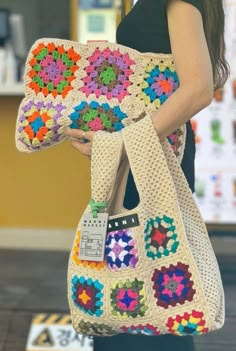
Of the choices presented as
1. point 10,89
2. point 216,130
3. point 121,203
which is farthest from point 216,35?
point 10,89

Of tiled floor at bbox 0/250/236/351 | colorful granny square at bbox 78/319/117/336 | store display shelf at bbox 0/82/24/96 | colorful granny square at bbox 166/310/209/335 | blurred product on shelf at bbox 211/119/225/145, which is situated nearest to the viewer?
colorful granny square at bbox 166/310/209/335

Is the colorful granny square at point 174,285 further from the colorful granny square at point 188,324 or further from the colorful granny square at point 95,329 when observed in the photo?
the colorful granny square at point 95,329

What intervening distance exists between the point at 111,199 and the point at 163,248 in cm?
18

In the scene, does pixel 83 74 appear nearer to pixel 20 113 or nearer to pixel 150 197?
pixel 20 113

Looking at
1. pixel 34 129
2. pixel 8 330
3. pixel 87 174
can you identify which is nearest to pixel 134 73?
pixel 34 129

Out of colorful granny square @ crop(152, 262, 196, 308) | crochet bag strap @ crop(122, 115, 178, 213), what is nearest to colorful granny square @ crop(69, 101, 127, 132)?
crochet bag strap @ crop(122, 115, 178, 213)

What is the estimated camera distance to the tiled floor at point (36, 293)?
3.61 meters

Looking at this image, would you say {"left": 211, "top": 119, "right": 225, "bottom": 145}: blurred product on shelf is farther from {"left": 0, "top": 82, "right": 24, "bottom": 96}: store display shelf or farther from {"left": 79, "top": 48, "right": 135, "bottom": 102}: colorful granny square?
{"left": 79, "top": 48, "right": 135, "bottom": 102}: colorful granny square

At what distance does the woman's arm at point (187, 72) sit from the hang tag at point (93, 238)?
27cm

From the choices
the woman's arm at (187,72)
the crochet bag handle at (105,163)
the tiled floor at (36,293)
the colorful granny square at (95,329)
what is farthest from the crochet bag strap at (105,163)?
the tiled floor at (36,293)

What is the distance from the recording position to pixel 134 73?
1.94m

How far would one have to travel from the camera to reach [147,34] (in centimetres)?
199

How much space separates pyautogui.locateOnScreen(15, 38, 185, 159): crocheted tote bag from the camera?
1935 mm

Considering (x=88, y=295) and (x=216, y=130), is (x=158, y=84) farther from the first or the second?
(x=216, y=130)
